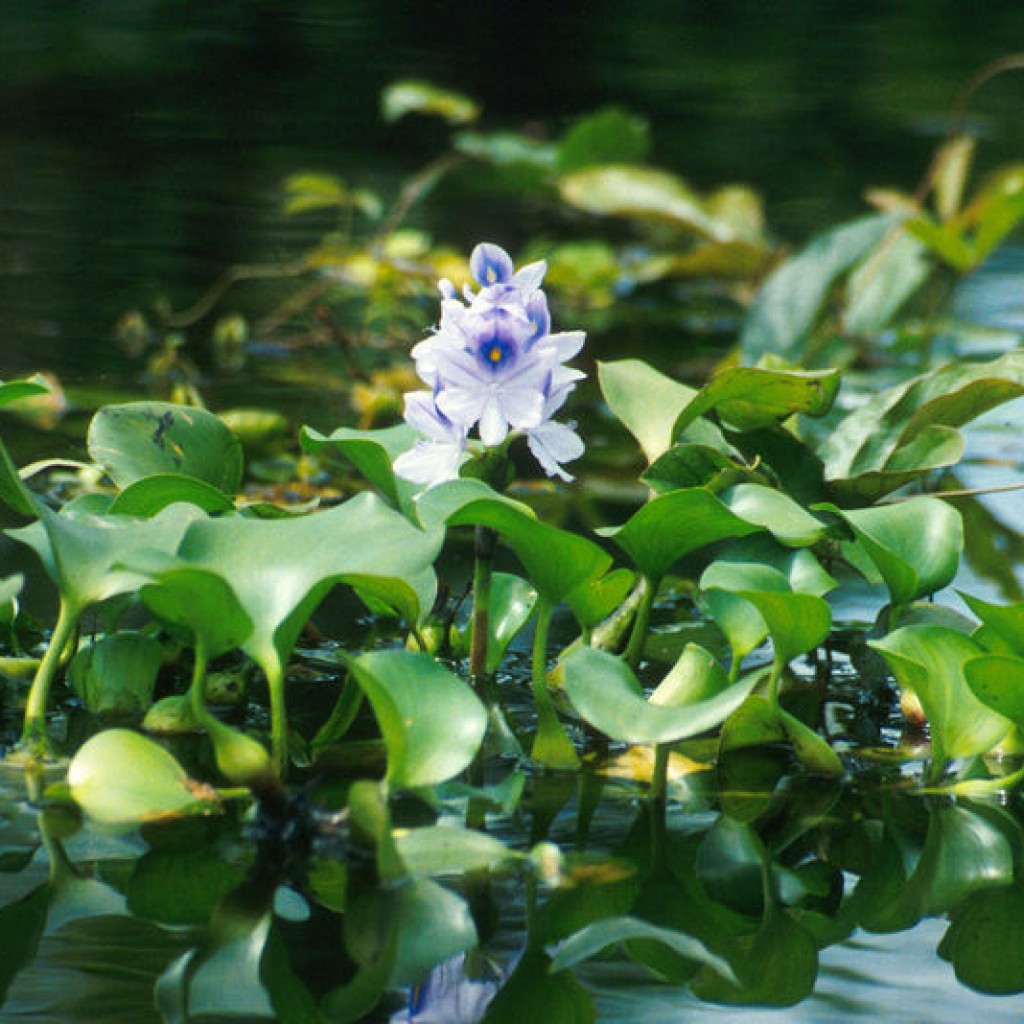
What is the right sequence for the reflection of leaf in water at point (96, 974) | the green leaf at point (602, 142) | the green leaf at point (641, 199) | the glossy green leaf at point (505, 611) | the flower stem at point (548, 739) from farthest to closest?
the green leaf at point (602, 142)
the green leaf at point (641, 199)
the glossy green leaf at point (505, 611)
the flower stem at point (548, 739)
the reflection of leaf in water at point (96, 974)

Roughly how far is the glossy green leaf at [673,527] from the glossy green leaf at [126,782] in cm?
26

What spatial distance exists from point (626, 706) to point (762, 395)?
13.1 inches

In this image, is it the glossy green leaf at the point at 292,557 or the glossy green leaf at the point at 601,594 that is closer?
the glossy green leaf at the point at 292,557

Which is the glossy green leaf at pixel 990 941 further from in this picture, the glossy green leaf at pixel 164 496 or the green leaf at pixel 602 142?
the green leaf at pixel 602 142

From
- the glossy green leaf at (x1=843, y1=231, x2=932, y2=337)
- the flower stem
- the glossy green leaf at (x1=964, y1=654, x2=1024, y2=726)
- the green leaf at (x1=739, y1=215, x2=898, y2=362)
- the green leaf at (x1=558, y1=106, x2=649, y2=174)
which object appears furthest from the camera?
the green leaf at (x1=558, y1=106, x2=649, y2=174)

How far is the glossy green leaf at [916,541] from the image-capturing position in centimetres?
103

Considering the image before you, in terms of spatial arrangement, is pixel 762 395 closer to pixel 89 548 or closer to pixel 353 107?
pixel 89 548

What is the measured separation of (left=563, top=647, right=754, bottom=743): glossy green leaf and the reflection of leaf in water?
0.76 ft

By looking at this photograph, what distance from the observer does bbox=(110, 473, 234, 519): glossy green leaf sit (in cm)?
105

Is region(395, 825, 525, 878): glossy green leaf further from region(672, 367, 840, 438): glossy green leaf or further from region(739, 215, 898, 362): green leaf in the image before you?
region(739, 215, 898, 362): green leaf

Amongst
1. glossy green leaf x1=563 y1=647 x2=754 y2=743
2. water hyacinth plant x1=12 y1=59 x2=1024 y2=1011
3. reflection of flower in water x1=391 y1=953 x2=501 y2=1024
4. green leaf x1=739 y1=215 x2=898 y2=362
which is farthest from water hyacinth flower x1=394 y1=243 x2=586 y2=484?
green leaf x1=739 y1=215 x2=898 y2=362

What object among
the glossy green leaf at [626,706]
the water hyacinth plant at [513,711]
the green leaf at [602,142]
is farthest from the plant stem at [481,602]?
the green leaf at [602,142]

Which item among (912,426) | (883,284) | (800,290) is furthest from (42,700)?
(883,284)

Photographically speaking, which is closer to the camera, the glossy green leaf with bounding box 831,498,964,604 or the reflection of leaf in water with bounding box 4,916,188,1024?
the reflection of leaf in water with bounding box 4,916,188,1024
